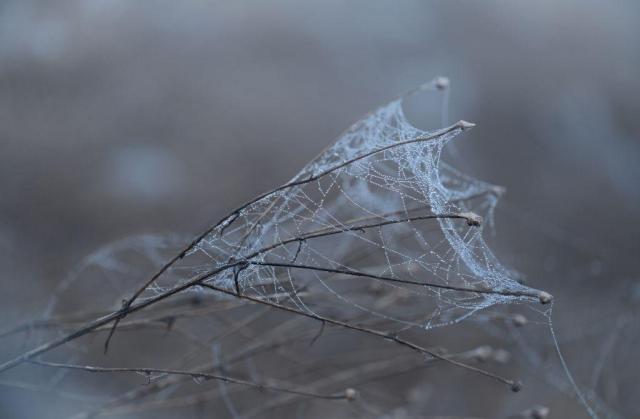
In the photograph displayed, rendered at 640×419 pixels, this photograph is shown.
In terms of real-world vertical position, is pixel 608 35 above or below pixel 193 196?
above

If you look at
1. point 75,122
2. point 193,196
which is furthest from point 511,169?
point 75,122

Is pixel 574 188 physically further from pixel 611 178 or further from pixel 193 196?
pixel 193 196

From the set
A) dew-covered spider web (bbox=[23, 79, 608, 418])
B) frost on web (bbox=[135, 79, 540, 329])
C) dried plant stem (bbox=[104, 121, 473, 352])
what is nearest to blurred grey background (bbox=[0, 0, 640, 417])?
dew-covered spider web (bbox=[23, 79, 608, 418])

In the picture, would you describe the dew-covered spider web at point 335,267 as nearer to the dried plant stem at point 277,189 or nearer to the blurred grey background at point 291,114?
the dried plant stem at point 277,189

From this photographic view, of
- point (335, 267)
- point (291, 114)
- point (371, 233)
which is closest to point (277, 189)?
point (335, 267)

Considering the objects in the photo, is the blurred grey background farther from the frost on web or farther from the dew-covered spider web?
the frost on web

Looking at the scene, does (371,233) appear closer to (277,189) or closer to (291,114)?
(277,189)
